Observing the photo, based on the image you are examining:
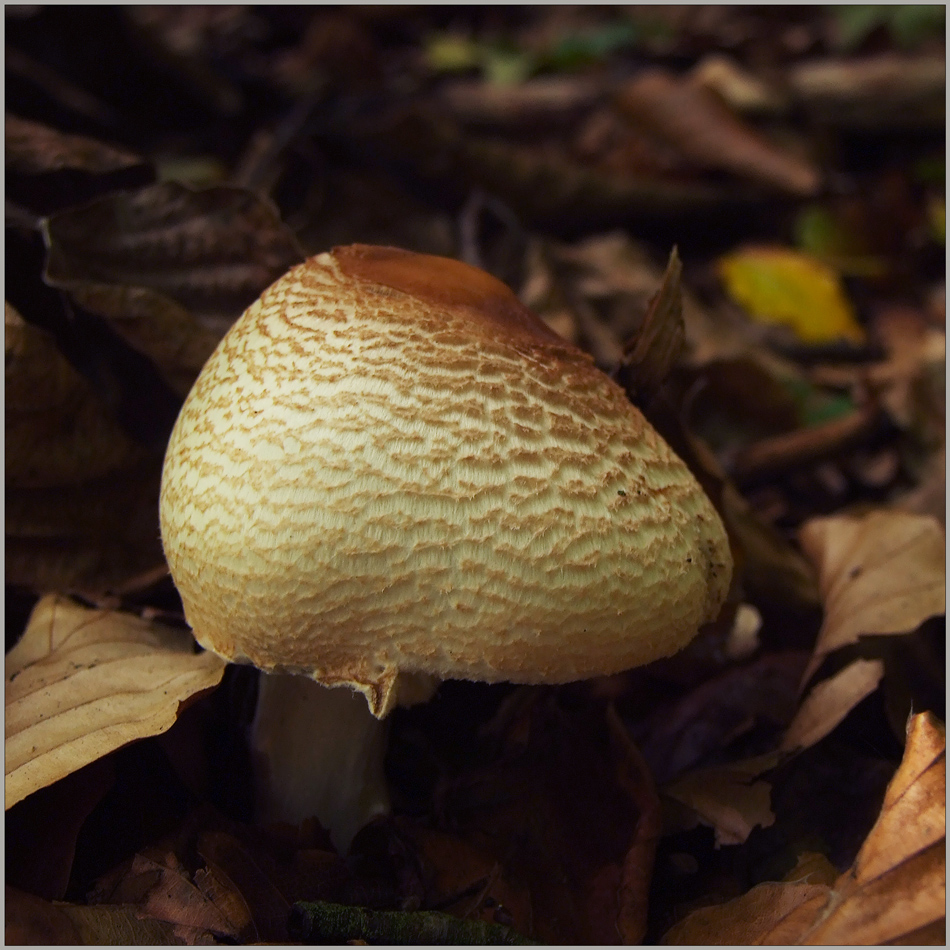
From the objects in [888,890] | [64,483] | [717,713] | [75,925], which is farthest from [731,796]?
[64,483]

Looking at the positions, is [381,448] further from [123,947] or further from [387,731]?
[123,947]

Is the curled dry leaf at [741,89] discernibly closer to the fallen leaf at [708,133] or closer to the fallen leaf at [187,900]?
the fallen leaf at [708,133]

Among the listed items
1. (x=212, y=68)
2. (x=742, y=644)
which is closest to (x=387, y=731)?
(x=742, y=644)

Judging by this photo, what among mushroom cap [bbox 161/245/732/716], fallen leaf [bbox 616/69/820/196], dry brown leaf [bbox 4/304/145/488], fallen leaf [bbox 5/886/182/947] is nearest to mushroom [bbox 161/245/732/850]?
mushroom cap [bbox 161/245/732/716]

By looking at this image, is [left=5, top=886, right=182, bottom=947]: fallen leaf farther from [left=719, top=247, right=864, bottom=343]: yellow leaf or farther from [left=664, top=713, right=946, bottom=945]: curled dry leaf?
[left=719, top=247, right=864, bottom=343]: yellow leaf

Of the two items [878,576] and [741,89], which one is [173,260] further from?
[741,89]

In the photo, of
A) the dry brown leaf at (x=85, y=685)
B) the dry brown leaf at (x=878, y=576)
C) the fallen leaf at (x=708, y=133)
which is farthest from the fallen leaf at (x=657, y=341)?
the fallen leaf at (x=708, y=133)
